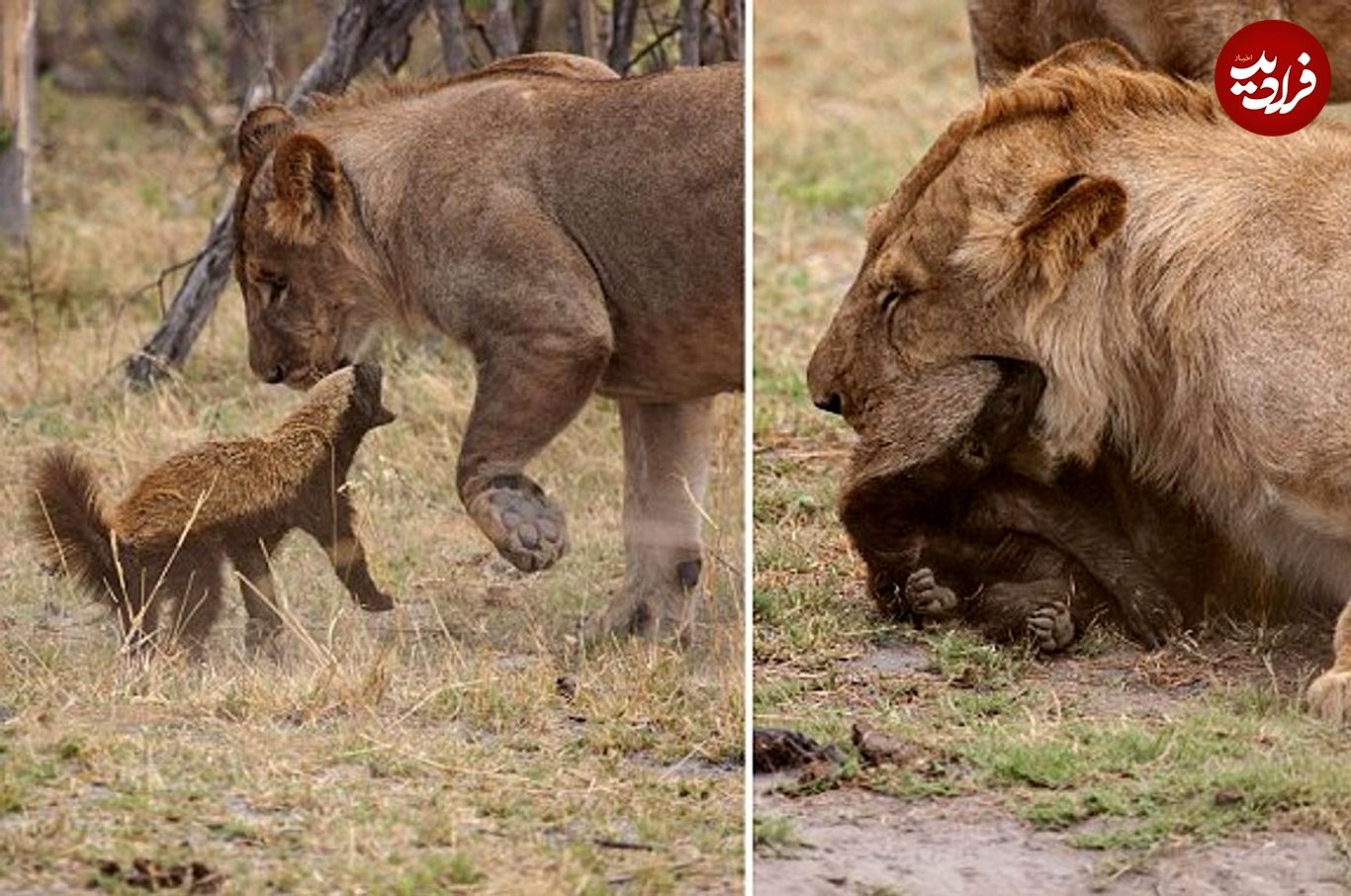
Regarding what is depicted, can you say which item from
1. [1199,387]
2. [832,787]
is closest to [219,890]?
[832,787]

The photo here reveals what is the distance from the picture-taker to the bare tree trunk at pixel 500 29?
18.1 feet

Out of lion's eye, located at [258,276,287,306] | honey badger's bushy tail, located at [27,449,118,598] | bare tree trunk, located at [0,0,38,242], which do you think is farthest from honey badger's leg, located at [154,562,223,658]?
bare tree trunk, located at [0,0,38,242]

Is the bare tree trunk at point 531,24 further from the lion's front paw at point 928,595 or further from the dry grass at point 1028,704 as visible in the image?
the lion's front paw at point 928,595

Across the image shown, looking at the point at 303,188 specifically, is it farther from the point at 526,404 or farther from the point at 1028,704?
the point at 1028,704

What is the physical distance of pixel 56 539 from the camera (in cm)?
486

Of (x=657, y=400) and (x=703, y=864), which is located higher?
(x=657, y=400)

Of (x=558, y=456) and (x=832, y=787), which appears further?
(x=558, y=456)

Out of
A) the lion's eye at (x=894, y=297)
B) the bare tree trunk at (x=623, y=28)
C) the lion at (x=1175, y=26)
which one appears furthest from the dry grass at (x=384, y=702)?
the lion at (x=1175, y=26)

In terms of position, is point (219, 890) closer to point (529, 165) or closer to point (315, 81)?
point (529, 165)

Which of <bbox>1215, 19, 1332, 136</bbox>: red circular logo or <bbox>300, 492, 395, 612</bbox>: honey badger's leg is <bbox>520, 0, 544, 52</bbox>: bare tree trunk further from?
<bbox>1215, 19, 1332, 136</bbox>: red circular logo

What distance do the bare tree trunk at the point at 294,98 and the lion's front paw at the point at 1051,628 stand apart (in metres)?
1.86

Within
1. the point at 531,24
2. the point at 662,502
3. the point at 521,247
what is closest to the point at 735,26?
the point at 531,24

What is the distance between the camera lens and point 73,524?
15.9 feet

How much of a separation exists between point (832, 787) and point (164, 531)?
1.47 m
